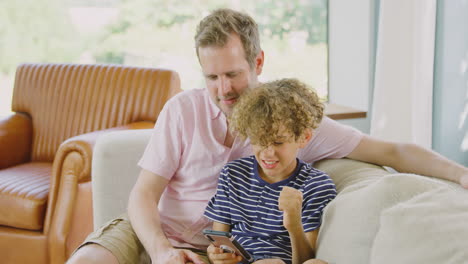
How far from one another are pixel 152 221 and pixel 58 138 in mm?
1668

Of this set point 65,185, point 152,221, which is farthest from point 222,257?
point 65,185

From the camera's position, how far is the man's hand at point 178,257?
1.44 metres

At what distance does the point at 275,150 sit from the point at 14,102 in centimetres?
227

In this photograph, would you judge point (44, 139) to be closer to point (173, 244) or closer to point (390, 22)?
point (173, 244)

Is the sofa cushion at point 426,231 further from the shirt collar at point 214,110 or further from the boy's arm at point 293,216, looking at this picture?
the shirt collar at point 214,110

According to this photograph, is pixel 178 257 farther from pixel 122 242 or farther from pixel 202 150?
pixel 202 150

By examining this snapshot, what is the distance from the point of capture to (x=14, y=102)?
315 cm

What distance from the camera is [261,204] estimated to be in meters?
1.45

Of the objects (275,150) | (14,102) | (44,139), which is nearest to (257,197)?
(275,150)

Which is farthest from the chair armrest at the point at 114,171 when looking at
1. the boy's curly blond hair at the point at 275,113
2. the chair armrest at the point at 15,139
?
the chair armrest at the point at 15,139

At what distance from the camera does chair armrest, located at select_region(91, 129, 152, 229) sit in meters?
1.86

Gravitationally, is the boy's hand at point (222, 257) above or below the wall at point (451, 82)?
below

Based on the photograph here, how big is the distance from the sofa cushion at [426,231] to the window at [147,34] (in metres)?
2.42

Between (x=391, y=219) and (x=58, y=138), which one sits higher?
(x=391, y=219)
